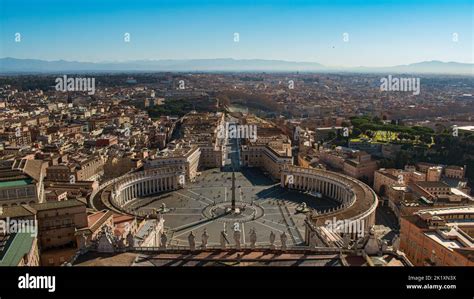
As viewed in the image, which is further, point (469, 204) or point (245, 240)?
point (469, 204)

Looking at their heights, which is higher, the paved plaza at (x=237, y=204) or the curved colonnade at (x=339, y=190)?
the curved colonnade at (x=339, y=190)

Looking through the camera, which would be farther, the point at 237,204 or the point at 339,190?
the point at 339,190

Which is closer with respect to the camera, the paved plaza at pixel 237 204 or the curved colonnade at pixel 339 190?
the paved plaza at pixel 237 204

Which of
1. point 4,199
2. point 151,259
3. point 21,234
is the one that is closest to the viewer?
point 151,259

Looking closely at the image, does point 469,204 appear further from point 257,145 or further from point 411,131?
point 411,131

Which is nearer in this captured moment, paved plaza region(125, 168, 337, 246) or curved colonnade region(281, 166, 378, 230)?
Result: paved plaza region(125, 168, 337, 246)

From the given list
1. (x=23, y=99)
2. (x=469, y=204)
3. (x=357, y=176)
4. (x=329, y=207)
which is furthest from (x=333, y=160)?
(x=23, y=99)

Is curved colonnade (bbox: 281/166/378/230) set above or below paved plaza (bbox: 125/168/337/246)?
above

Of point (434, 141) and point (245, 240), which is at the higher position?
point (434, 141)

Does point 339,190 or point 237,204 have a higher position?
point 339,190
